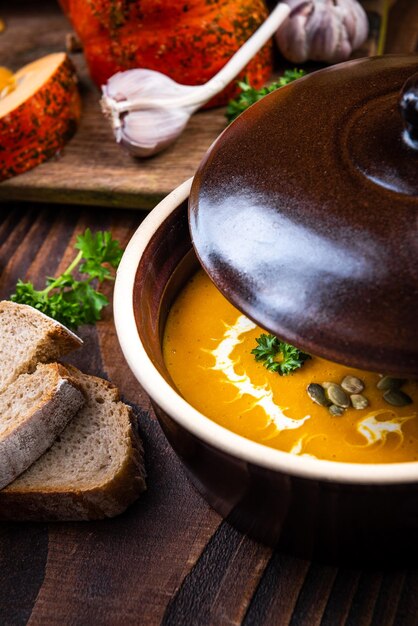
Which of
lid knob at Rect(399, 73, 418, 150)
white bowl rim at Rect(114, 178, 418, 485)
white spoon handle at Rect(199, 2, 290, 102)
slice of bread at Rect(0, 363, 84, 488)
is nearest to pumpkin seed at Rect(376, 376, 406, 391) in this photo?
white bowl rim at Rect(114, 178, 418, 485)

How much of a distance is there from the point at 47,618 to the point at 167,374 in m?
0.51

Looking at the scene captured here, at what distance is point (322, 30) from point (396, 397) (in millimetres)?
1475

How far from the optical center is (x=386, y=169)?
1098mm

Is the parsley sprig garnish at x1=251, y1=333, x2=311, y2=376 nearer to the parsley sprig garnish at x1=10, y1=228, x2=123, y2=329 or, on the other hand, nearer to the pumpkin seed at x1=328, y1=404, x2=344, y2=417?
the pumpkin seed at x1=328, y1=404, x2=344, y2=417

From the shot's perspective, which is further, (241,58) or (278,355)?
(241,58)

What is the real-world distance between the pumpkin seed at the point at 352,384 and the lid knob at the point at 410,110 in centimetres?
48

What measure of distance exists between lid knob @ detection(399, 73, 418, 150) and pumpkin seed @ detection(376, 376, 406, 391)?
476 millimetres

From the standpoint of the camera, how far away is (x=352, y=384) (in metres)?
1.40

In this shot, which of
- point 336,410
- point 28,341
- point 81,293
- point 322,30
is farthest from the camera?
point 322,30

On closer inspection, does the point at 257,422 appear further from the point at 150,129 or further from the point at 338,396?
the point at 150,129

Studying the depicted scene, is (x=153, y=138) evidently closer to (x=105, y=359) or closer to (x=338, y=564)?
(x=105, y=359)

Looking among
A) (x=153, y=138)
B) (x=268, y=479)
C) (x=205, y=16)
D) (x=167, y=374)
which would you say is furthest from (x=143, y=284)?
(x=205, y=16)

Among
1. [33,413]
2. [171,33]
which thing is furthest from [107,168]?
[33,413]

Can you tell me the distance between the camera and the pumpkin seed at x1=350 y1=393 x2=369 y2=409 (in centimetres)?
138
